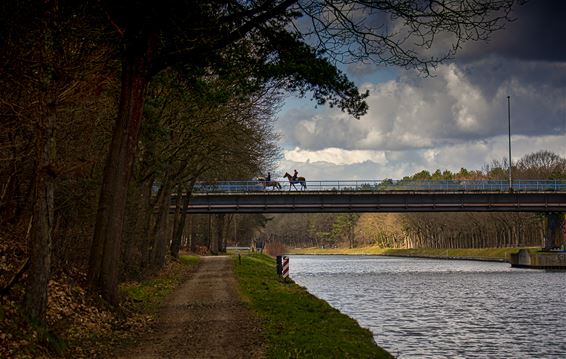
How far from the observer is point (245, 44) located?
20594mm

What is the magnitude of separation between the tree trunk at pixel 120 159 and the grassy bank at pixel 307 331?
434 cm

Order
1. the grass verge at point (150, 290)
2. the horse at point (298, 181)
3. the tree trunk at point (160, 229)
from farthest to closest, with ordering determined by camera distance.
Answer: the horse at point (298, 181) < the tree trunk at point (160, 229) < the grass verge at point (150, 290)

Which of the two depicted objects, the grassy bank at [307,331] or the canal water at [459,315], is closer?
the grassy bank at [307,331]

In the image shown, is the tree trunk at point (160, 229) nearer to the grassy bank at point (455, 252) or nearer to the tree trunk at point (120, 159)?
the tree trunk at point (120, 159)

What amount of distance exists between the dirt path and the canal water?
5.16 metres

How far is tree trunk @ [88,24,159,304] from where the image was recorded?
17.9 m

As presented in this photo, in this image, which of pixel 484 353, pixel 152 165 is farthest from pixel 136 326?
pixel 152 165

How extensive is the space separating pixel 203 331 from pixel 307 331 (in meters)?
2.68

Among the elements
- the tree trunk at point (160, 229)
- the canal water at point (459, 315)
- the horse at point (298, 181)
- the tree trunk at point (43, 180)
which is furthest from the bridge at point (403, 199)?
the tree trunk at point (43, 180)

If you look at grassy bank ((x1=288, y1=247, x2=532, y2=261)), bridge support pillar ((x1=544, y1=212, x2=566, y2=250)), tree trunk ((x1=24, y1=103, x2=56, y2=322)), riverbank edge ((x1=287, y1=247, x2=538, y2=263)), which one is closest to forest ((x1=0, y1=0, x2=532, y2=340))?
tree trunk ((x1=24, y1=103, x2=56, y2=322))

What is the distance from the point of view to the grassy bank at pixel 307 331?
50.7 ft

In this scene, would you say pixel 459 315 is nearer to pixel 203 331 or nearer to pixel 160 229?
pixel 160 229

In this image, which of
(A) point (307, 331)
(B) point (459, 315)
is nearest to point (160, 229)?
(B) point (459, 315)

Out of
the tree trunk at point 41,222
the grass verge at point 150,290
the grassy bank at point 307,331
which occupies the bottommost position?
the grassy bank at point 307,331
